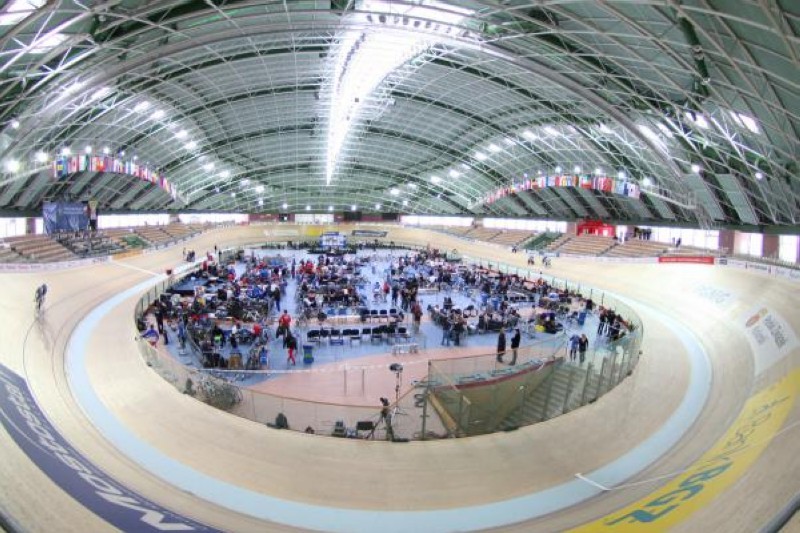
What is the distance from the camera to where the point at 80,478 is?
6.30 m

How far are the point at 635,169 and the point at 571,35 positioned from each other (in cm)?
2132

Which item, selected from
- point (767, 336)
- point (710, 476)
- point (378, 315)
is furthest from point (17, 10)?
point (767, 336)

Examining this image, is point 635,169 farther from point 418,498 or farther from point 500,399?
point 418,498

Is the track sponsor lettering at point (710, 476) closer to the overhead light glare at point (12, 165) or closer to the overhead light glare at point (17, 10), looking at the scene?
the overhead light glare at point (17, 10)

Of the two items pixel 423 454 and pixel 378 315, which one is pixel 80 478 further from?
pixel 378 315

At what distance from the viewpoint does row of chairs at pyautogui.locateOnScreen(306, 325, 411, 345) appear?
19047 mm

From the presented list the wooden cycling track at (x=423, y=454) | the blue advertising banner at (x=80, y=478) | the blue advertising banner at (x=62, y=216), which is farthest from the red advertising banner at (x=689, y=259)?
the blue advertising banner at (x=62, y=216)

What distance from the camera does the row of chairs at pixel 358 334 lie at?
1905 cm

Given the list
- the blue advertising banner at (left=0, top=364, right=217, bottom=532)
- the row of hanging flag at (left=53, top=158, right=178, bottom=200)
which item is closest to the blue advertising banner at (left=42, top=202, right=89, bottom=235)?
the row of hanging flag at (left=53, top=158, right=178, bottom=200)

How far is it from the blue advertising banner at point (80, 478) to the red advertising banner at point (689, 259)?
92.2ft

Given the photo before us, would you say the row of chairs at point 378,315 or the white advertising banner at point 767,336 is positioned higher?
the white advertising banner at point 767,336

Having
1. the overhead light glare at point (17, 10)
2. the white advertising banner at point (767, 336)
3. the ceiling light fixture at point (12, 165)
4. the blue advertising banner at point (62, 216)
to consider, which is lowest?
the white advertising banner at point (767, 336)

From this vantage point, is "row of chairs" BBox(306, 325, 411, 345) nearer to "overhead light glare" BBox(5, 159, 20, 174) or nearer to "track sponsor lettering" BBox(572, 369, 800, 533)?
"track sponsor lettering" BBox(572, 369, 800, 533)

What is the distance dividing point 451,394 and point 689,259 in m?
22.9
